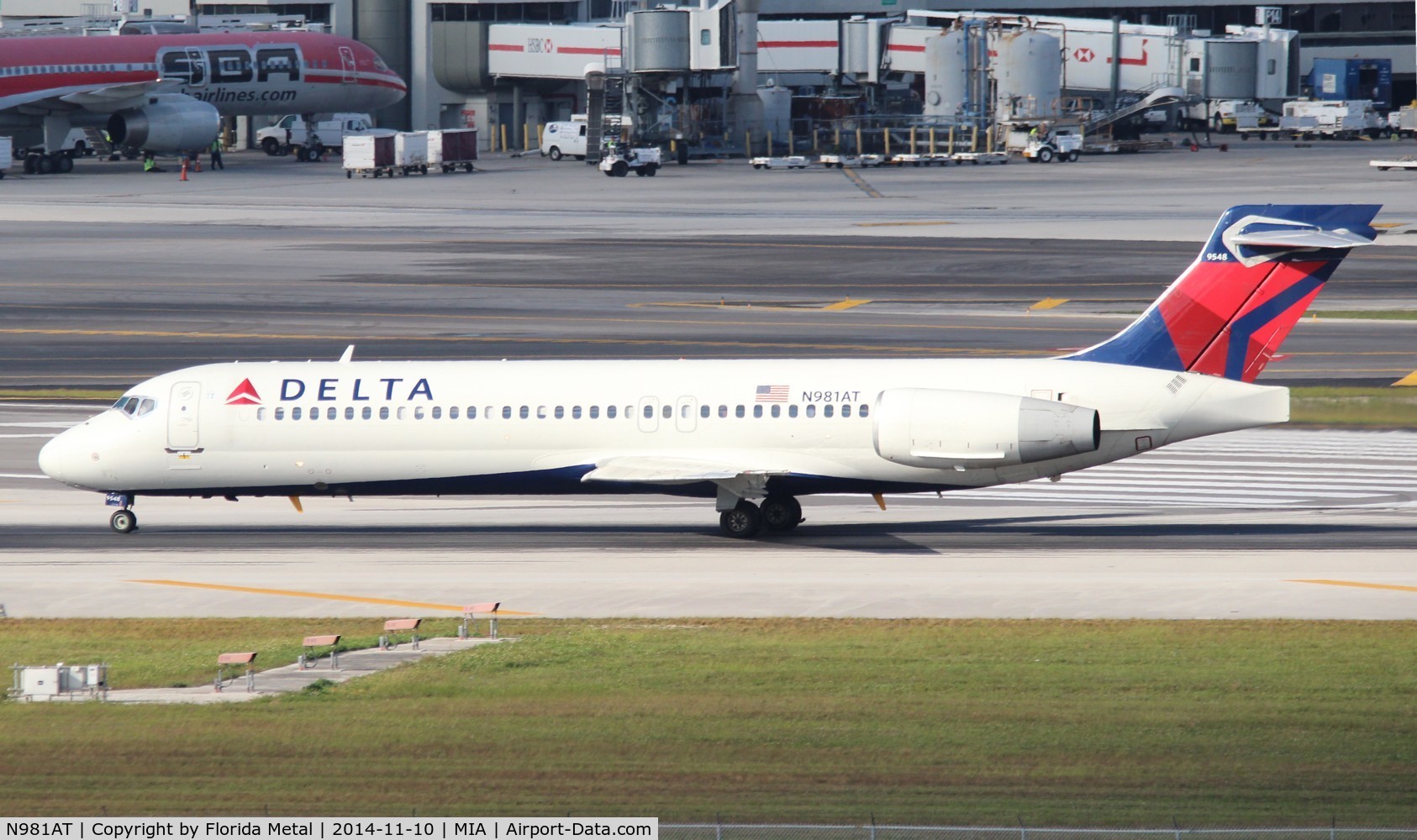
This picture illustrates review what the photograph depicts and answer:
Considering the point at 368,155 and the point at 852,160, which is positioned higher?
the point at 368,155

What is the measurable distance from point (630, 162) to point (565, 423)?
8004 cm

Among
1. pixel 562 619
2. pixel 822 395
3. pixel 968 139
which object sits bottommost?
pixel 562 619

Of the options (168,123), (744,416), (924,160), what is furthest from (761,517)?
(924,160)

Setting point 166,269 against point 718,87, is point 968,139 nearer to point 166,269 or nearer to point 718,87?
point 718,87

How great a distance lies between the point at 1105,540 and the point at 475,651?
14.2 metres

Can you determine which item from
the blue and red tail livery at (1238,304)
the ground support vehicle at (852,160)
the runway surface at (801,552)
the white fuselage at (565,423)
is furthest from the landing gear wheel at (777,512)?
the ground support vehicle at (852,160)

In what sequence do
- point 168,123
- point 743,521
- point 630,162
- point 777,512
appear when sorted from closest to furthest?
point 743,521, point 777,512, point 168,123, point 630,162

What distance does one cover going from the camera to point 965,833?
54.8 feet

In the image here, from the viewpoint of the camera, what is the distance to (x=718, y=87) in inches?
4921

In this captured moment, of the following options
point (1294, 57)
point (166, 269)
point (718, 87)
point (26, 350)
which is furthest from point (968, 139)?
point (26, 350)

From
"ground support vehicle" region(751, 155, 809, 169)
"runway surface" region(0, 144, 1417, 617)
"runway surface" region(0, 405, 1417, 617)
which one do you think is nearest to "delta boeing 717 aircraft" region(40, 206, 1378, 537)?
"runway surface" region(0, 405, 1417, 617)

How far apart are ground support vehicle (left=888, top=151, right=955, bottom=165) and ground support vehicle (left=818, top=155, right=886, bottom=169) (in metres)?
1.03

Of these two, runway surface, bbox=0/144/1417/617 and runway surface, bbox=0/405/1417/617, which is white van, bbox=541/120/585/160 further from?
runway surface, bbox=0/405/1417/617

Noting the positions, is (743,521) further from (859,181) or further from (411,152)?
(411,152)
